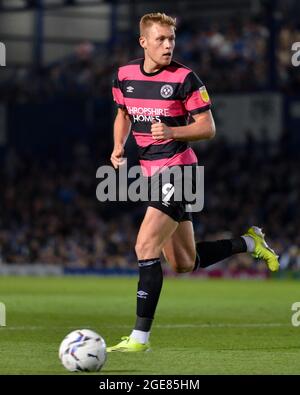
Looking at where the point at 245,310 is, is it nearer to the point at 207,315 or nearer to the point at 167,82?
the point at 207,315

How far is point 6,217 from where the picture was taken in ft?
95.3

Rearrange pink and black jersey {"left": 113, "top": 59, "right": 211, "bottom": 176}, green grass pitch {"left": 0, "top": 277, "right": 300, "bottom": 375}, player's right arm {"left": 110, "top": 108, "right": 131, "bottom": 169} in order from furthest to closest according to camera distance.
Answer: player's right arm {"left": 110, "top": 108, "right": 131, "bottom": 169}
pink and black jersey {"left": 113, "top": 59, "right": 211, "bottom": 176}
green grass pitch {"left": 0, "top": 277, "right": 300, "bottom": 375}

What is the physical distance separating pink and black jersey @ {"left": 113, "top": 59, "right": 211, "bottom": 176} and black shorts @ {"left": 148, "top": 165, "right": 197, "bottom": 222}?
9 centimetres

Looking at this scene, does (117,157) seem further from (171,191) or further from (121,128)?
(171,191)

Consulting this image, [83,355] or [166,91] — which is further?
[166,91]

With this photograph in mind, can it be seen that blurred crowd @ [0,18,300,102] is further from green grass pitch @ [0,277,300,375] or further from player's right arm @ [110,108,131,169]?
player's right arm @ [110,108,131,169]

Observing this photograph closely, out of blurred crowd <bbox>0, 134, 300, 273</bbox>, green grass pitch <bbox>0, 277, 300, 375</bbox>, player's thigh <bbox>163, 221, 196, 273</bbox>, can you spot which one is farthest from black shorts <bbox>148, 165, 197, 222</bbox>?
blurred crowd <bbox>0, 134, 300, 273</bbox>

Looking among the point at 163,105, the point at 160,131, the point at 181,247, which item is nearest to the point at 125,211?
the point at 181,247

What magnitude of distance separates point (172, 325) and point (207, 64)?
55.1 feet

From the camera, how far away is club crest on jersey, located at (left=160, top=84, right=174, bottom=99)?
30.7 feet

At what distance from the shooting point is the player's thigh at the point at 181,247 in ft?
31.5

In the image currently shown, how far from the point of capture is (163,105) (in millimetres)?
9398
